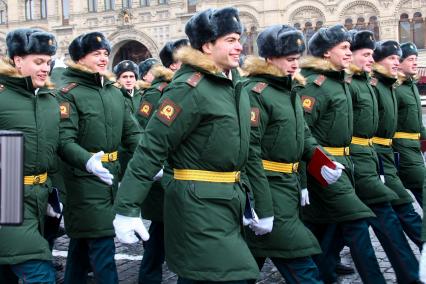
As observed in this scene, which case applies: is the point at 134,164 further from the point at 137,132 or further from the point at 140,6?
the point at 140,6

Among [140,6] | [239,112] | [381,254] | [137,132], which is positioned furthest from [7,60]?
[140,6]

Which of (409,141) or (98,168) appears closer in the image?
(98,168)

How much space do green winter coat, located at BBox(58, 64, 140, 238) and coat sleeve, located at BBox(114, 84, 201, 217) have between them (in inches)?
51.4

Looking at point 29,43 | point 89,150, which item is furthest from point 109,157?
point 29,43

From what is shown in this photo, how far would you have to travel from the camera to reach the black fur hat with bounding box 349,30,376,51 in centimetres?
612

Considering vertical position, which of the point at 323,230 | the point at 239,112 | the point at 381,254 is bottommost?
the point at 381,254

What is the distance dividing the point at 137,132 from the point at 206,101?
2043mm

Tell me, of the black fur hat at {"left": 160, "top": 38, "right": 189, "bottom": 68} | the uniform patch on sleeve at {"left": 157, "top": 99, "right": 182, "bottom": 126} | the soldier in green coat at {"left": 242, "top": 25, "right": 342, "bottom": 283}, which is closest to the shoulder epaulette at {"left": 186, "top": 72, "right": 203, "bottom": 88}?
the uniform patch on sleeve at {"left": 157, "top": 99, "right": 182, "bottom": 126}

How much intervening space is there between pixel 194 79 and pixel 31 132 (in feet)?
4.12

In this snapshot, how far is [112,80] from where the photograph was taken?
17.9ft

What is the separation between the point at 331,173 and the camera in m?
4.84

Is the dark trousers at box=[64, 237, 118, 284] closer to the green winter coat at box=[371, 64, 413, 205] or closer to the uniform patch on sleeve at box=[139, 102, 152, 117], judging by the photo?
the uniform patch on sleeve at box=[139, 102, 152, 117]

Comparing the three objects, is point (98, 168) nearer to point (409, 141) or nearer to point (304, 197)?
point (304, 197)

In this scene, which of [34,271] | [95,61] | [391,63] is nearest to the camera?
[34,271]
